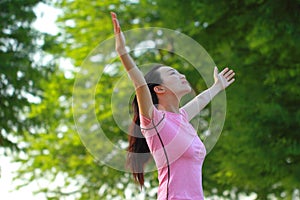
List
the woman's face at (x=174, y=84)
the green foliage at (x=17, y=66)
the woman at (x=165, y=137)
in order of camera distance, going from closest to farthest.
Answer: the woman at (x=165, y=137), the woman's face at (x=174, y=84), the green foliage at (x=17, y=66)

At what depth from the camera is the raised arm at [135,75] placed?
301 cm

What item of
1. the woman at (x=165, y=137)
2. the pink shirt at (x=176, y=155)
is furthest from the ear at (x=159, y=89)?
the pink shirt at (x=176, y=155)

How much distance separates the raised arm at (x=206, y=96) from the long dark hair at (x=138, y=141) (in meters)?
0.32

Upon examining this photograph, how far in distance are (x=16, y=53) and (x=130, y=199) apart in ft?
22.0

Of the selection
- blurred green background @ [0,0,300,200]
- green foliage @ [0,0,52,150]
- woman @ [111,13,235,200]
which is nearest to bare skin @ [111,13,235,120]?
woman @ [111,13,235,200]

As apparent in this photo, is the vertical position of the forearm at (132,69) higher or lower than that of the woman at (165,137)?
higher

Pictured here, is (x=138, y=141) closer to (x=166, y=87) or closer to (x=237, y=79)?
(x=166, y=87)

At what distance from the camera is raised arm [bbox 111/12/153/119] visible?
3010mm

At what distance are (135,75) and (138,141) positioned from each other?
58 cm

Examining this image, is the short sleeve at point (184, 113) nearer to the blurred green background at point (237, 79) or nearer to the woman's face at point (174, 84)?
the woman's face at point (174, 84)

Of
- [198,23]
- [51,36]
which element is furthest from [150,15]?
[198,23]

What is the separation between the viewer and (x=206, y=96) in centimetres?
394

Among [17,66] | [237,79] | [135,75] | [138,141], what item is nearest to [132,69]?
[135,75]

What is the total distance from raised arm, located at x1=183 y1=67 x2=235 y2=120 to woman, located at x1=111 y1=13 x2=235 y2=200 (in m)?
0.18
